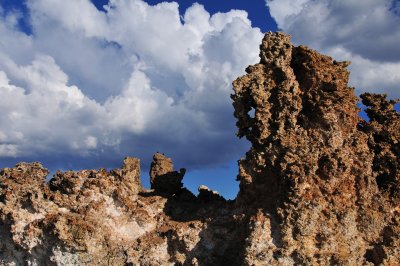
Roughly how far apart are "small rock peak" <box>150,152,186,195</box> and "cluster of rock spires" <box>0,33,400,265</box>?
303 cm

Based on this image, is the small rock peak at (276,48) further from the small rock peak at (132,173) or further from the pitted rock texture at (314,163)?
the small rock peak at (132,173)

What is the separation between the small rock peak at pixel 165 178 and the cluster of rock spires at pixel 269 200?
3034mm

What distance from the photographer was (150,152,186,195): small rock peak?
29.3 metres

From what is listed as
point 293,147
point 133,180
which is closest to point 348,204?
Result: point 293,147

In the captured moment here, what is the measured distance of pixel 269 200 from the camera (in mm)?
22625

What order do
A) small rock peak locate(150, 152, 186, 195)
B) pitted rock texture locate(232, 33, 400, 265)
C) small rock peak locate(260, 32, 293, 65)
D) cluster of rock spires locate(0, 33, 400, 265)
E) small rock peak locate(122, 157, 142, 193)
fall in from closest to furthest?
pitted rock texture locate(232, 33, 400, 265)
cluster of rock spires locate(0, 33, 400, 265)
small rock peak locate(260, 32, 293, 65)
small rock peak locate(122, 157, 142, 193)
small rock peak locate(150, 152, 186, 195)

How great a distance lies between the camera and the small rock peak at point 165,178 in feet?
96.2

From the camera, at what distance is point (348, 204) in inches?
869

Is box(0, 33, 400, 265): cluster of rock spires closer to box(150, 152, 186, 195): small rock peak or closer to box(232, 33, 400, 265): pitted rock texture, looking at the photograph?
box(232, 33, 400, 265): pitted rock texture

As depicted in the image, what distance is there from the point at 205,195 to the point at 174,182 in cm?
201

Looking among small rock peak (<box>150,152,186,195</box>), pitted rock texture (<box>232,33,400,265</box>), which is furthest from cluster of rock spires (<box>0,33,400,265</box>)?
small rock peak (<box>150,152,186,195</box>)

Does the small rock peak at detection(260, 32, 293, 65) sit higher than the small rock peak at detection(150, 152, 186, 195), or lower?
higher

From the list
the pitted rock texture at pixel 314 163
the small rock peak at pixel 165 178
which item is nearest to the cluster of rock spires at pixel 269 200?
the pitted rock texture at pixel 314 163

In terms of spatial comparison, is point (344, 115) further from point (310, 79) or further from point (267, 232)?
point (267, 232)
